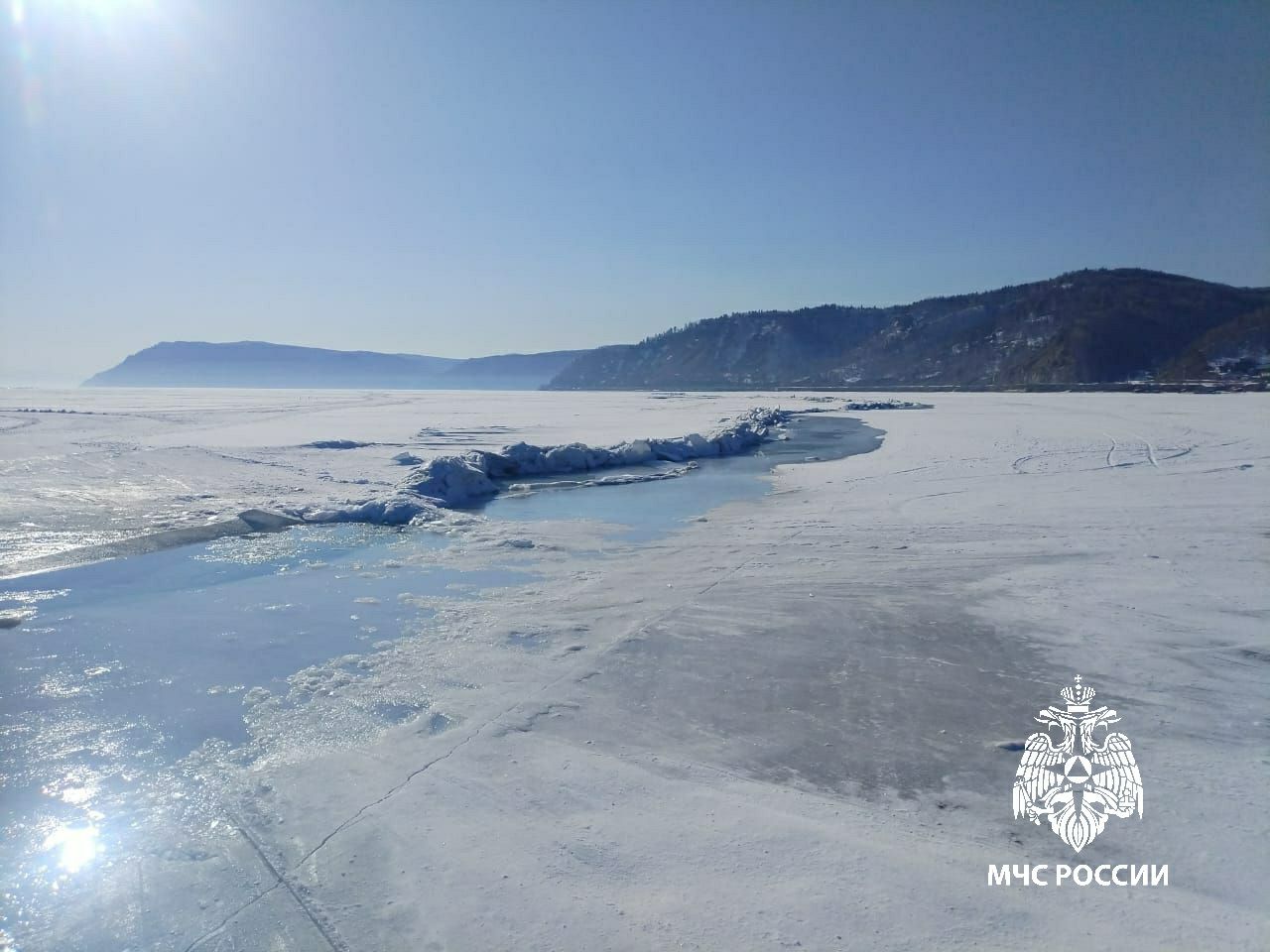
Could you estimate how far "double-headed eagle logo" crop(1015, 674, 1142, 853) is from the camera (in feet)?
10.2

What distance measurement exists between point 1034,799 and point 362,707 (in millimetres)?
3636

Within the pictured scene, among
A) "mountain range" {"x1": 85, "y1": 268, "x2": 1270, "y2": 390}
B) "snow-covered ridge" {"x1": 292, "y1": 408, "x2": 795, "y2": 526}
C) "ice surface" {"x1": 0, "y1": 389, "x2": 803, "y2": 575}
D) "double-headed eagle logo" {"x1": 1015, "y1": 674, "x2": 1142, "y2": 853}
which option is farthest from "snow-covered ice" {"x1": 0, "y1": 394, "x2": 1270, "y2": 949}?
"mountain range" {"x1": 85, "y1": 268, "x2": 1270, "y2": 390}

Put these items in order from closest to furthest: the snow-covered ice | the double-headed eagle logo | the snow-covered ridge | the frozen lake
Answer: the snow-covered ice → the double-headed eagle logo → the frozen lake → the snow-covered ridge

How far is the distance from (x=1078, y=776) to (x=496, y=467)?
12.6m

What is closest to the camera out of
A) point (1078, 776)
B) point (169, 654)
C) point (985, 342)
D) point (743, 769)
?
point (1078, 776)

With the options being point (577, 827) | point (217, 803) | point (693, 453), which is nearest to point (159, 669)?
point (217, 803)

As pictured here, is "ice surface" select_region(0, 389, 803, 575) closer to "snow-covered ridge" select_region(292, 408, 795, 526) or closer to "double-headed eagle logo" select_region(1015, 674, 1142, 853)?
"snow-covered ridge" select_region(292, 408, 795, 526)

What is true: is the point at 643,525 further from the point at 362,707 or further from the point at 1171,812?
the point at 1171,812

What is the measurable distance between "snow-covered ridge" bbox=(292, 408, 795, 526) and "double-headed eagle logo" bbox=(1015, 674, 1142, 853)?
8303 mm

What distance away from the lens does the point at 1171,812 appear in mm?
3088

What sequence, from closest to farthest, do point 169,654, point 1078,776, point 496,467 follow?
point 1078,776 → point 169,654 → point 496,467

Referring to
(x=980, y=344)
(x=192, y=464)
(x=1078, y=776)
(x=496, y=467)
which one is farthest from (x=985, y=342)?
(x=1078, y=776)

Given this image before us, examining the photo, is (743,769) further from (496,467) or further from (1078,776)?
(496,467)

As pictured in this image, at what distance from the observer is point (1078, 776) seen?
3.42m
